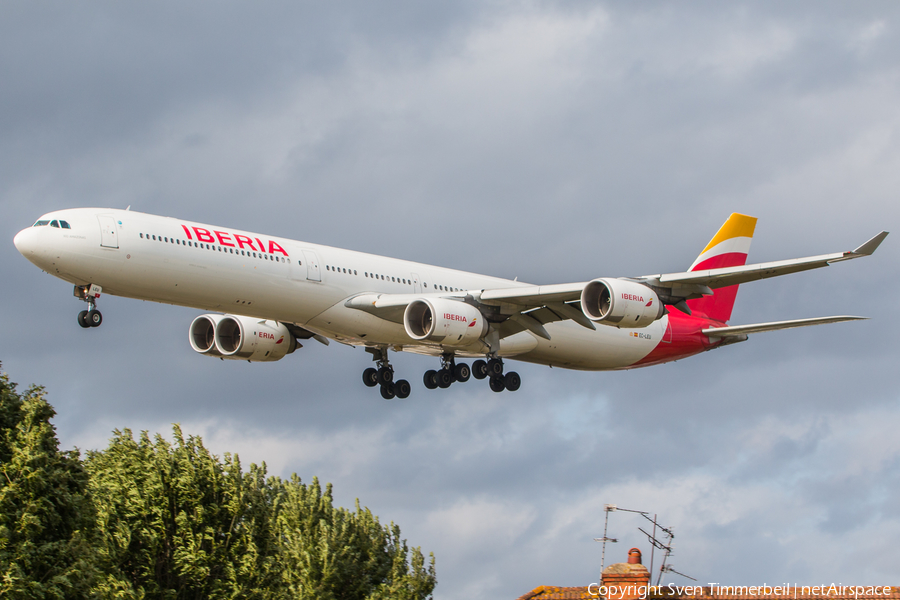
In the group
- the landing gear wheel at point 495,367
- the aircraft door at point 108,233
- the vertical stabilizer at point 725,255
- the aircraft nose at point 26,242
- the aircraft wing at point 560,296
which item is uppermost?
the vertical stabilizer at point 725,255

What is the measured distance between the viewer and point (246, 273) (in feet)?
128

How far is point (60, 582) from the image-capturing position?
3062 centimetres

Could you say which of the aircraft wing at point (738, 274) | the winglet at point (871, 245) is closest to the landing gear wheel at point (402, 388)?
the aircraft wing at point (738, 274)

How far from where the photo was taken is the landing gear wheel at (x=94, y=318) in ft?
119

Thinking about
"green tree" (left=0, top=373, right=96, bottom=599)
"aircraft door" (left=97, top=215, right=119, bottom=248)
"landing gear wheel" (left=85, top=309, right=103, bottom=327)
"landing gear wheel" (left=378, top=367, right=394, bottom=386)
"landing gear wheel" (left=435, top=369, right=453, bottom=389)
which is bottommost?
"green tree" (left=0, top=373, right=96, bottom=599)

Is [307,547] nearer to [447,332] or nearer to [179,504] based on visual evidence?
[179,504]

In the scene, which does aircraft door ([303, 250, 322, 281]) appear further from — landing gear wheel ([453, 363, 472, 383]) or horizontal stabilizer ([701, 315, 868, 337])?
horizontal stabilizer ([701, 315, 868, 337])

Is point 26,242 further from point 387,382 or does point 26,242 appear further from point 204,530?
point 387,382

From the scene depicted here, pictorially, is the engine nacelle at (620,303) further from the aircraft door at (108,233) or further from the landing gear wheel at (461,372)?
the aircraft door at (108,233)

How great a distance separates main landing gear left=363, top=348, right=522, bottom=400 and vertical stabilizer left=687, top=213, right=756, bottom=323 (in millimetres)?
12703

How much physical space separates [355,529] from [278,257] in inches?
453

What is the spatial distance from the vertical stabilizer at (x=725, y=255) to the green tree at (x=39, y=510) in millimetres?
31195

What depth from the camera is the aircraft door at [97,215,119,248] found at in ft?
118

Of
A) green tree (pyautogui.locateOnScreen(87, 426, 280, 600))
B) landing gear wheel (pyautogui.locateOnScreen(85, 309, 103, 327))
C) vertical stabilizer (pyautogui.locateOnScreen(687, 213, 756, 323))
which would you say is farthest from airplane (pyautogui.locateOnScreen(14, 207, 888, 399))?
green tree (pyautogui.locateOnScreen(87, 426, 280, 600))
